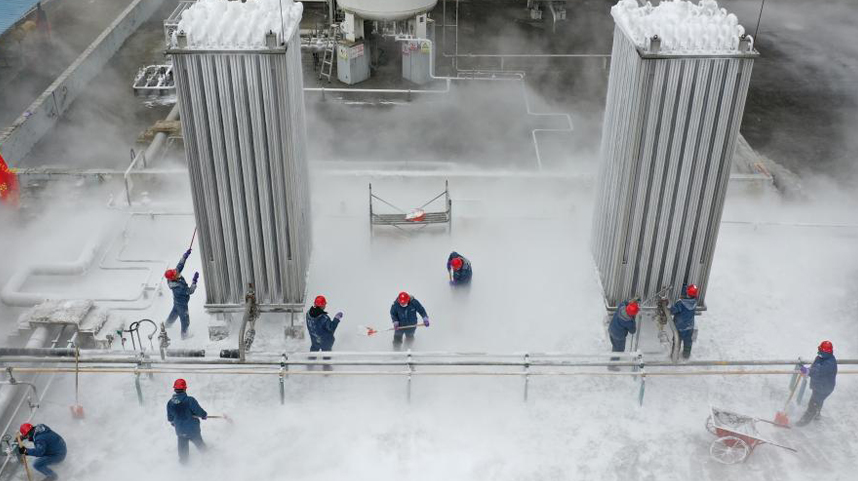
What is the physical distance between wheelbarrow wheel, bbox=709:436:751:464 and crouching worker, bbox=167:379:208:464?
6706 millimetres

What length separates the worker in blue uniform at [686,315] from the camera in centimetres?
1212

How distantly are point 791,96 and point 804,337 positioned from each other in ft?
56.8

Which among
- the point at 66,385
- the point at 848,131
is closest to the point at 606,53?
the point at 848,131

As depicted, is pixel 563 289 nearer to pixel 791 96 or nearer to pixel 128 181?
pixel 128 181

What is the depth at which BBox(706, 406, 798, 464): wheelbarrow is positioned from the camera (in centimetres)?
1078

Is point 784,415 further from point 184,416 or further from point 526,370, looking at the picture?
point 184,416

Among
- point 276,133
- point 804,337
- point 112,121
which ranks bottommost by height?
point 112,121

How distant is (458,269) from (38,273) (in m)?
7.46

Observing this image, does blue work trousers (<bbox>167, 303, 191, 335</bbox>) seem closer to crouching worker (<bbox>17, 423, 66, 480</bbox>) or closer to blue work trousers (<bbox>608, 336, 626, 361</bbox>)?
crouching worker (<bbox>17, 423, 66, 480</bbox>)

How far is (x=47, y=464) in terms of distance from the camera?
10.7 m

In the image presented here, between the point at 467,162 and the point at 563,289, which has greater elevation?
the point at 563,289

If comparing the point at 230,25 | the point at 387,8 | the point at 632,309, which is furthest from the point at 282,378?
the point at 387,8

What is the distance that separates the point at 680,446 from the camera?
1121 centimetres

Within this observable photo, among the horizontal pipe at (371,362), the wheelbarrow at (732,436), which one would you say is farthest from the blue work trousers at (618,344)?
the wheelbarrow at (732,436)
